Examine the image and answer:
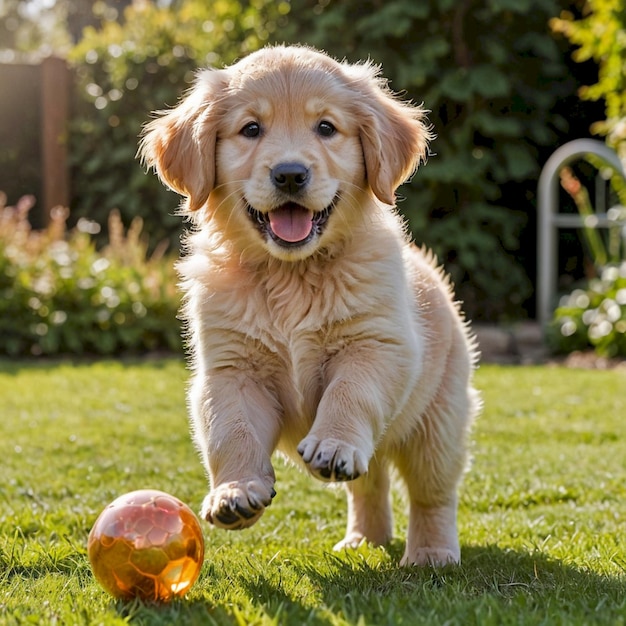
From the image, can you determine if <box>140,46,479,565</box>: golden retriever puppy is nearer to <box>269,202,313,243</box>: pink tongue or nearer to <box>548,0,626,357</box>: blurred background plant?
<box>269,202,313,243</box>: pink tongue

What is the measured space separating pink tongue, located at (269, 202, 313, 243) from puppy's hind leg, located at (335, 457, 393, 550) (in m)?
1.03

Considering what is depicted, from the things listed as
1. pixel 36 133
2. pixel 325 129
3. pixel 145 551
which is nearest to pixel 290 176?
pixel 325 129

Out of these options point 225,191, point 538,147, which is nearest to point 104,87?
point 538,147

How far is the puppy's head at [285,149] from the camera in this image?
3.23 m

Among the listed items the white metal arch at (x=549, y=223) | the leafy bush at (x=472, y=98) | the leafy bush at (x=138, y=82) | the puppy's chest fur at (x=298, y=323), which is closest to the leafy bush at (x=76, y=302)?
the leafy bush at (x=138, y=82)

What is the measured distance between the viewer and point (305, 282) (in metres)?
3.31

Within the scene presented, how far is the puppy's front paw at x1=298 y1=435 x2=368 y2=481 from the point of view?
9.01 ft

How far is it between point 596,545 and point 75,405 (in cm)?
395

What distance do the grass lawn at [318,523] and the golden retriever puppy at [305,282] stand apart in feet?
1.09

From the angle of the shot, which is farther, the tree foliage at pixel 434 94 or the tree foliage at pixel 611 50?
the tree foliage at pixel 434 94

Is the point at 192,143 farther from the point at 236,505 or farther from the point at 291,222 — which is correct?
the point at 236,505

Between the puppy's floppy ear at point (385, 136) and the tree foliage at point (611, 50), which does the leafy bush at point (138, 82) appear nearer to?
the tree foliage at point (611, 50)

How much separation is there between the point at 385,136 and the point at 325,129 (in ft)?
0.83

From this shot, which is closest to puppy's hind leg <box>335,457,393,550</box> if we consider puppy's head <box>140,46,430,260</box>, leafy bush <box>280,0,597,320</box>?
puppy's head <box>140,46,430,260</box>
